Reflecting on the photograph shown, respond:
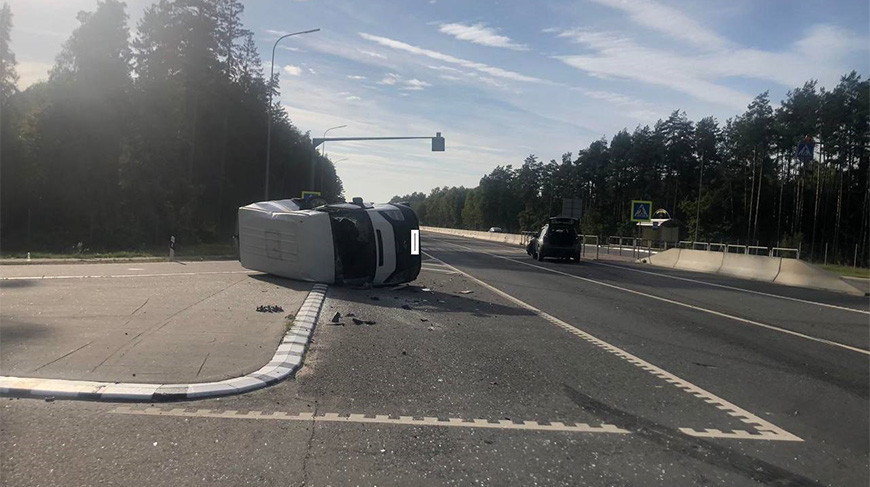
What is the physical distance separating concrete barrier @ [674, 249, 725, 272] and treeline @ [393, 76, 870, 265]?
20.6m

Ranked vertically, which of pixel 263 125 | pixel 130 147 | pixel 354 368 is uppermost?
pixel 263 125

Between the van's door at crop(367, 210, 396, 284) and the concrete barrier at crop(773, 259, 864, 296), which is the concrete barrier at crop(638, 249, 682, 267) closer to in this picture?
the concrete barrier at crop(773, 259, 864, 296)

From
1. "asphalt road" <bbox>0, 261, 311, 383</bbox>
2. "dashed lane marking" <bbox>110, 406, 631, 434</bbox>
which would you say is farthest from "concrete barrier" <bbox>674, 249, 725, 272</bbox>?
"dashed lane marking" <bbox>110, 406, 631, 434</bbox>

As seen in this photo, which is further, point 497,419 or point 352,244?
point 352,244

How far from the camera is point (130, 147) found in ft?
135

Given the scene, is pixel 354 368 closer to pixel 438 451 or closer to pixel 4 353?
pixel 438 451

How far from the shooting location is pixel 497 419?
222 inches

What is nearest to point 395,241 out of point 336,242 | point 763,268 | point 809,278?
point 336,242

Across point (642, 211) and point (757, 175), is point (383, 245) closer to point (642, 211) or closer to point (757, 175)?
point (642, 211)

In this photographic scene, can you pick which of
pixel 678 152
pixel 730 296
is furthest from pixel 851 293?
pixel 678 152

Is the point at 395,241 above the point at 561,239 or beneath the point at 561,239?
above

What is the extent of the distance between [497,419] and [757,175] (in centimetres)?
7563

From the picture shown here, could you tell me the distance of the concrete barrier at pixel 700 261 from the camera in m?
28.2

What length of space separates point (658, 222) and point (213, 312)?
43.0 metres
